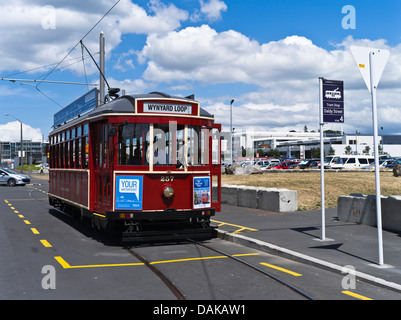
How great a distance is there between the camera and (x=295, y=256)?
25.4ft

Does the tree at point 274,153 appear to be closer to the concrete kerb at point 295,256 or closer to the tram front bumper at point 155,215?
the concrete kerb at point 295,256

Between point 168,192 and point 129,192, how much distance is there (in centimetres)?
84

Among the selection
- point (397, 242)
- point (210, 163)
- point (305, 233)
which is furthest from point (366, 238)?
point (210, 163)

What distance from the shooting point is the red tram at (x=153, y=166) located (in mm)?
9156

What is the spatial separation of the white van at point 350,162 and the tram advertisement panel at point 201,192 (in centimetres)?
4501

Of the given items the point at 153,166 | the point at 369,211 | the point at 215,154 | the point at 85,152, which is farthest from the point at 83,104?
the point at 369,211

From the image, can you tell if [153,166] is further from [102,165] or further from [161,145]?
[102,165]

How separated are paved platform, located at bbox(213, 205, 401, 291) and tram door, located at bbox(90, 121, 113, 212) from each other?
291 cm

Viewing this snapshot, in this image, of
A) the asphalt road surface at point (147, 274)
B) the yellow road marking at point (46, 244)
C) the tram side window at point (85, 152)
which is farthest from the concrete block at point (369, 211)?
the yellow road marking at point (46, 244)

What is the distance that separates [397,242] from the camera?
352 inches

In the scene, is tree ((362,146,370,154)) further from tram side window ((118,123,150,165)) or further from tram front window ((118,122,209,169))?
tram side window ((118,123,150,165))

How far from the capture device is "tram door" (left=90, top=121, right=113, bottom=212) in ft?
30.9

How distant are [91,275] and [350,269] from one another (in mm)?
4068

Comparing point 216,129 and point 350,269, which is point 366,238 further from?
point 216,129
